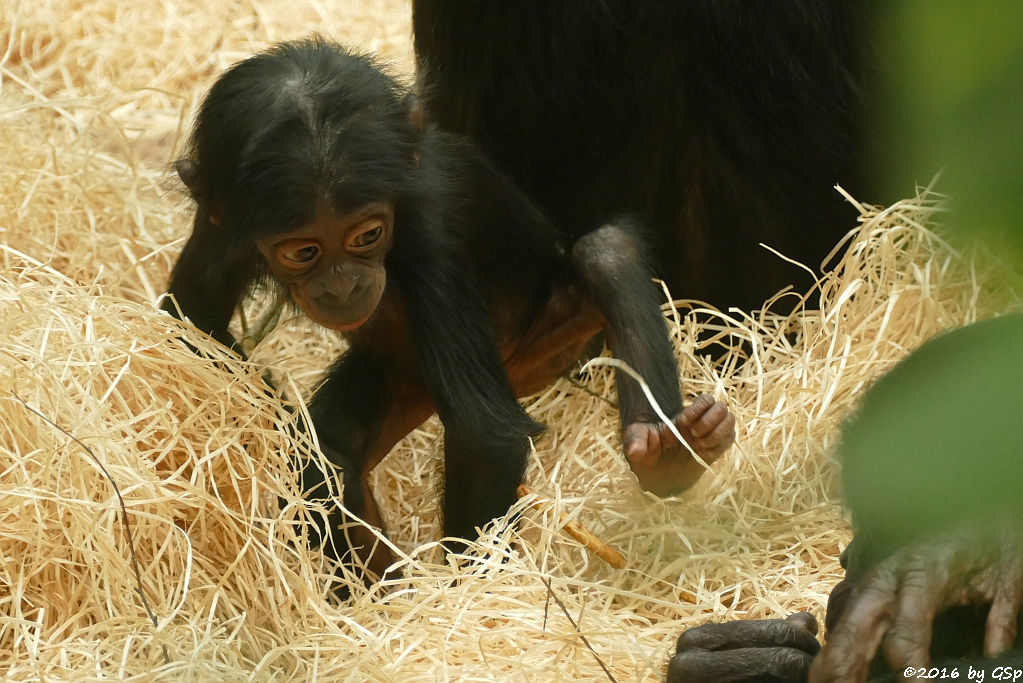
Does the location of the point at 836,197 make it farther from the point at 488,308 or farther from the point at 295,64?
the point at 295,64

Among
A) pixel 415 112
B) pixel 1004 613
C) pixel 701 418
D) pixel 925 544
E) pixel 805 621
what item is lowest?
pixel 805 621

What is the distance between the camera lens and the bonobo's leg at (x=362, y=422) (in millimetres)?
2922

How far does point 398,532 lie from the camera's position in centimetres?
333

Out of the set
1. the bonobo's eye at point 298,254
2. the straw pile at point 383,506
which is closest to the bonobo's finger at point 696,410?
the straw pile at point 383,506

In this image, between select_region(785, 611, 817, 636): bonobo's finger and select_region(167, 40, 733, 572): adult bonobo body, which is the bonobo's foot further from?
select_region(785, 611, 817, 636): bonobo's finger

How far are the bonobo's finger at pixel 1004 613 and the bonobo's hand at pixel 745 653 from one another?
1.25ft

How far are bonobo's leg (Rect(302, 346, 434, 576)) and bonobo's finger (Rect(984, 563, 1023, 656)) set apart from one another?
5.23 feet

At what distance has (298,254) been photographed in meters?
2.70

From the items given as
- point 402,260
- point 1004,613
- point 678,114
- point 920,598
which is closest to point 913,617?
point 920,598

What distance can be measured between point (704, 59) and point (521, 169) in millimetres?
679

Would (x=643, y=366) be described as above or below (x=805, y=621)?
above

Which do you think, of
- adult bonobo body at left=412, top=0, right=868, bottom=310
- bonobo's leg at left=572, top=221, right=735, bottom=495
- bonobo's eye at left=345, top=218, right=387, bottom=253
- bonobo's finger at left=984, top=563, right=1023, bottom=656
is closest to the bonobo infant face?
bonobo's eye at left=345, top=218, right=387, bottom=253

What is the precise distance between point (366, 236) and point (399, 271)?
0.20 metres

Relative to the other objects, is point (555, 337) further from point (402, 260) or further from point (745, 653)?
point (745, 653)
